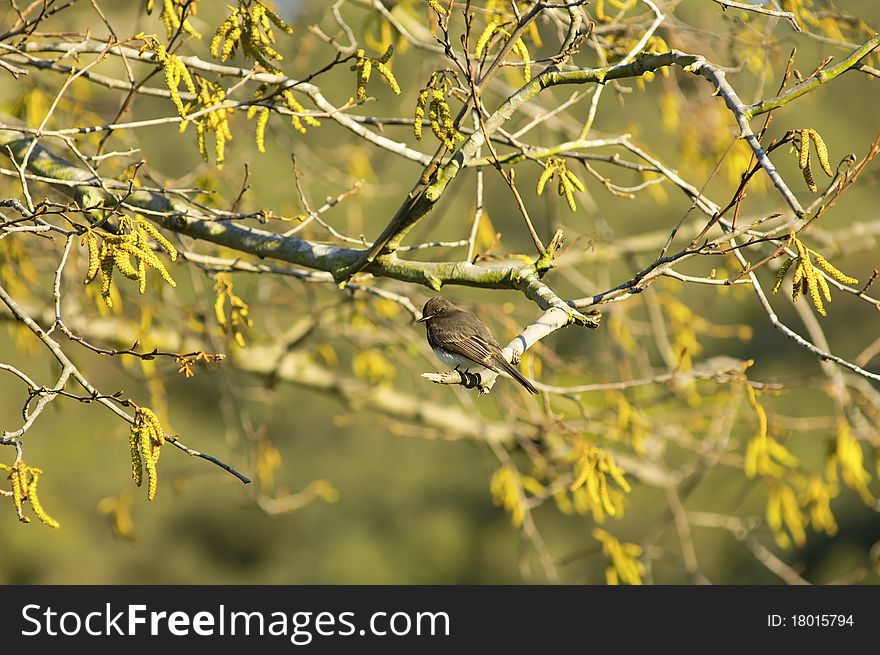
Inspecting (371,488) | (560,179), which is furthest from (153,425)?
(371,488)

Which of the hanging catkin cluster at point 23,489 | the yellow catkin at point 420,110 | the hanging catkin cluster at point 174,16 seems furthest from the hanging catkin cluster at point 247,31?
the hanging catkin cluster at point 23,489

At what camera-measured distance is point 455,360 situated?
554 cm

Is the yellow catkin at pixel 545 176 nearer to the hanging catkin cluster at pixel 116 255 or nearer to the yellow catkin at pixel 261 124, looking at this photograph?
the yellow catkin at pixel 261 124

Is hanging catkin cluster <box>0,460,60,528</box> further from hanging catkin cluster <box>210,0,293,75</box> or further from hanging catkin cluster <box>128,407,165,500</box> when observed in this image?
hanging catkin cluster <box>210,0,293,75</box>

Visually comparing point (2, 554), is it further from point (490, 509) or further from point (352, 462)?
point (490, 509)

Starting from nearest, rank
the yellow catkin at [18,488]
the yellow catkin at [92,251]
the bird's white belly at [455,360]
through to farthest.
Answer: the yellow catkin at [92,251] < the yellow catkin at [18,488] < the bird's white belly at [455,360]

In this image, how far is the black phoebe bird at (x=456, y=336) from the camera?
5.18 meters

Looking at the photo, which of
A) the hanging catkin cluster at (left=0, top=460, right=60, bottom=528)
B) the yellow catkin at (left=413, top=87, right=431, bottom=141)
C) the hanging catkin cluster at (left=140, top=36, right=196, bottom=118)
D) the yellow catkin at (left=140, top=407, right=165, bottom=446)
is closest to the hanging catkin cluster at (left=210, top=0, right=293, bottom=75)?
the hanging catkin cluster at (left=140, top=36, right=196, bottom=118)

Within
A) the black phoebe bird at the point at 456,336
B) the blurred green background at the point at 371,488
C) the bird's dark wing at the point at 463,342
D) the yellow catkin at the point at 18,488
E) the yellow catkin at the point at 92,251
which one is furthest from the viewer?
the blurred green background at the point at 371,488

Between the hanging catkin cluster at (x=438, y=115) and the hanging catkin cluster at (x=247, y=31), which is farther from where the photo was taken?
the hanging catkin cluster at (x=247, y=31)

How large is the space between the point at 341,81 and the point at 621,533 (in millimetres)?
9424

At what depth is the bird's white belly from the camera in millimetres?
5373

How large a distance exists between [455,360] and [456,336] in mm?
162

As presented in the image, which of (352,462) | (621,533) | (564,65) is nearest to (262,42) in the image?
(564,65)
